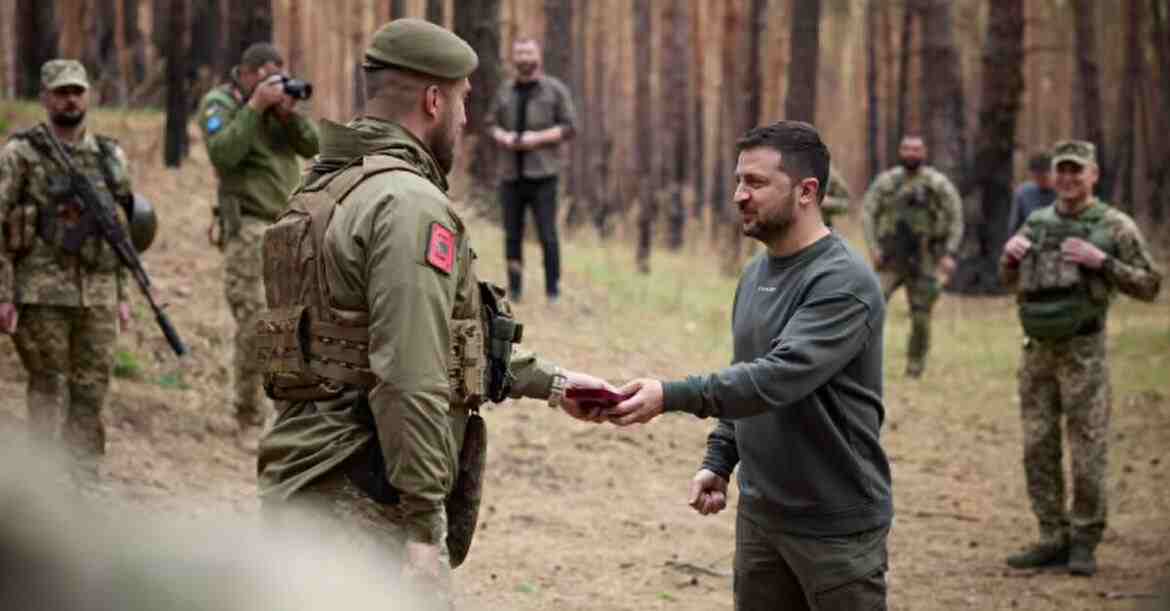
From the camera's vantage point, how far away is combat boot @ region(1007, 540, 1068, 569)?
8188 millimetres

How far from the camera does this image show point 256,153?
9.09 metres

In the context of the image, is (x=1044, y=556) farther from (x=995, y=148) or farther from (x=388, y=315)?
(x=995, y=148)

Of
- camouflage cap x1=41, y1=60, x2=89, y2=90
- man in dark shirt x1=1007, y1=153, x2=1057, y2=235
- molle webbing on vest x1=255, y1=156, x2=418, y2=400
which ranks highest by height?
camouflage cap x1=41, y1=60, x2=89, y2=90

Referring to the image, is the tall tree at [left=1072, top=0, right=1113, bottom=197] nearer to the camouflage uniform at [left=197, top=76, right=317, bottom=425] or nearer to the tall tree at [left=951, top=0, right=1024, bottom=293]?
the tall tree at [left=951, top=0, right=1024, bottom=293]

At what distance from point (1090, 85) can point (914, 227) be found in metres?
14.8

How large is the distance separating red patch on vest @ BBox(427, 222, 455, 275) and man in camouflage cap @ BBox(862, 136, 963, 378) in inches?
416

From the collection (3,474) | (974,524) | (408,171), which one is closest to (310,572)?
(3,474)

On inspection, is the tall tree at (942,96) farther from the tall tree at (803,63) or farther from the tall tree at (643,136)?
the tall tree at (643,136)

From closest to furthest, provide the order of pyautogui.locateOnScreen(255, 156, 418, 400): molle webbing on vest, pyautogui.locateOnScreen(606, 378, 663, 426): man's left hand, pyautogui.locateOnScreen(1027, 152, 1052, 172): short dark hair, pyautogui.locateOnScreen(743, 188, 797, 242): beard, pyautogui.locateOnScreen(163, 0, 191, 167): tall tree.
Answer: pyautogui.locateOnScreen(255, 156, 418, 400): molle webbing on vest < pyautogui.locateOnScreen(606, 378, 663, 426): man's left hand < pyautogui.locateOnScreen(743, 188, 797, 242): beard < pyautogui.locateOnScreen(1027, 152, 1052, 172): short dark hair < pyautogui.locateOnScreen(163, 0, 191, 167): tall tree

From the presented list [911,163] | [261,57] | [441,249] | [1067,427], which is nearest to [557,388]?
[441,249]

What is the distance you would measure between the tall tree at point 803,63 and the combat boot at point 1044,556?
12.5m

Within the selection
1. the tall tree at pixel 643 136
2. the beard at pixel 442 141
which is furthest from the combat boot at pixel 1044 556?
the tall tree at pixel 643 136

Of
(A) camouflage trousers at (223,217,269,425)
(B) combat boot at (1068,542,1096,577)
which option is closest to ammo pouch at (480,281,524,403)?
(B) combat boot at (1068,542,1096,577)

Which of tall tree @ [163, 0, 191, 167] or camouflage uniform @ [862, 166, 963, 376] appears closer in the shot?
camouflage uniform @ [862, 166, 963, 376]
